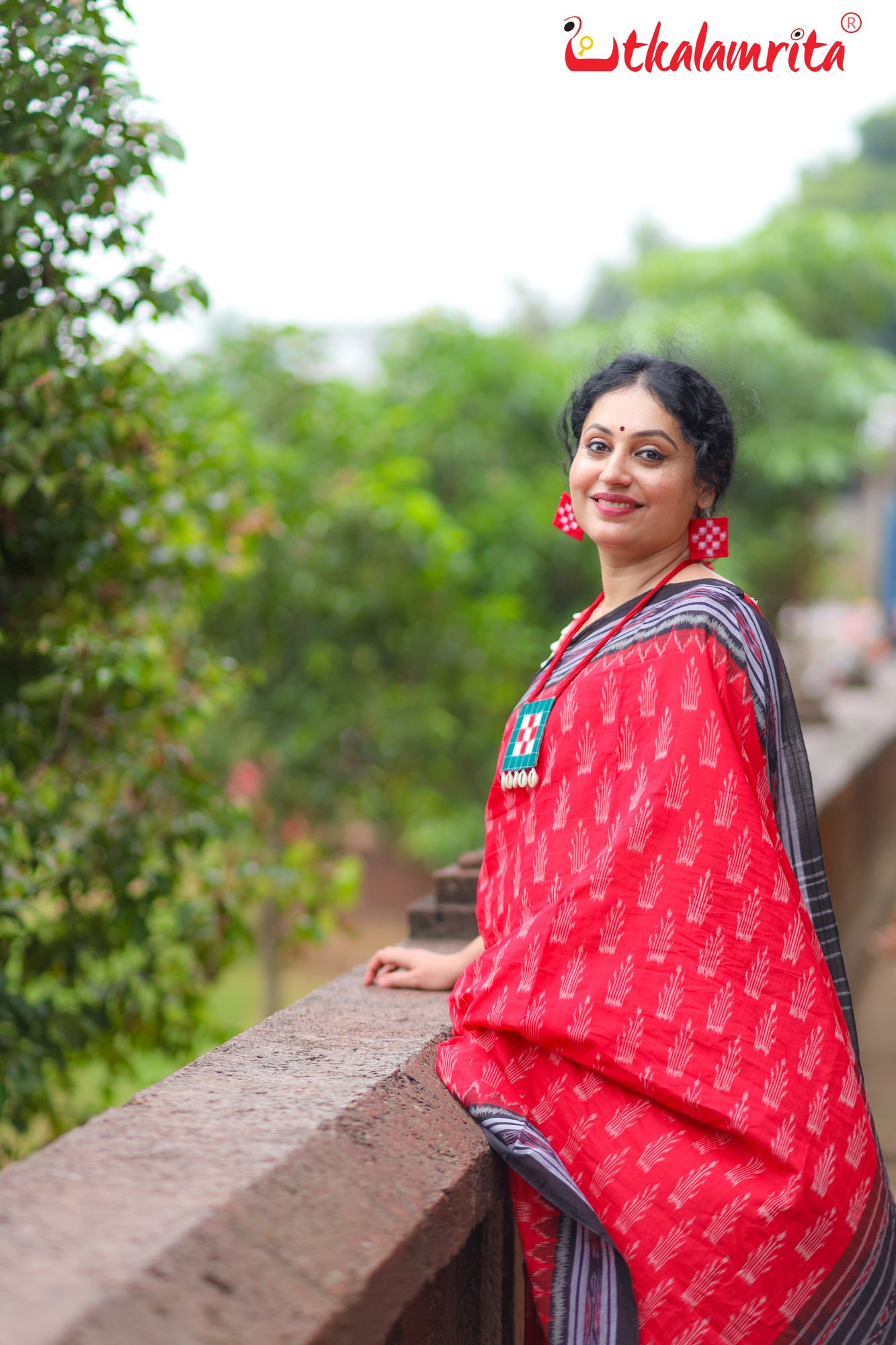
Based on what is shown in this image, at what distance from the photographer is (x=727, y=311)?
31.7ft

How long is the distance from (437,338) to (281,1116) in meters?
6.96

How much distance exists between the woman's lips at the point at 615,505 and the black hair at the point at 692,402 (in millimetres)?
99

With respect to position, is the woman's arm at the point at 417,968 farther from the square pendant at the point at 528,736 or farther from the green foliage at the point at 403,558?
the green foliage at the point at 403,558

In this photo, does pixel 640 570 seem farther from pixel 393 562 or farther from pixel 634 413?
pixel 393 562

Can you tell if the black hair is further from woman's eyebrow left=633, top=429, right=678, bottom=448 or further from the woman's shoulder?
the woman's shoulder

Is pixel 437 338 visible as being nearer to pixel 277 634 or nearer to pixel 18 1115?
pixel 277 634

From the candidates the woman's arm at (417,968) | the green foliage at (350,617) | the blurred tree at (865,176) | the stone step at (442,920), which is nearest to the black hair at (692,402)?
the woman's arm at (417,968)

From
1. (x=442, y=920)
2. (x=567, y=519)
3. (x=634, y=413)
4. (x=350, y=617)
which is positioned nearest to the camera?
(x=634, y=413)

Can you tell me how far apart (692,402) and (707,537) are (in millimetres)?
182

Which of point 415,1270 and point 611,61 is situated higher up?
point 611,61

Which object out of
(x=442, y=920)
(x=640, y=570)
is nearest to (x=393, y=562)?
(x=442, y=920)

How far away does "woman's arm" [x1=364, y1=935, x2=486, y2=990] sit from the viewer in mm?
2006

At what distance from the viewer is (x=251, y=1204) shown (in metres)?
1.16

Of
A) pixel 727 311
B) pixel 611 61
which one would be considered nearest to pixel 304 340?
pixel 611 61
